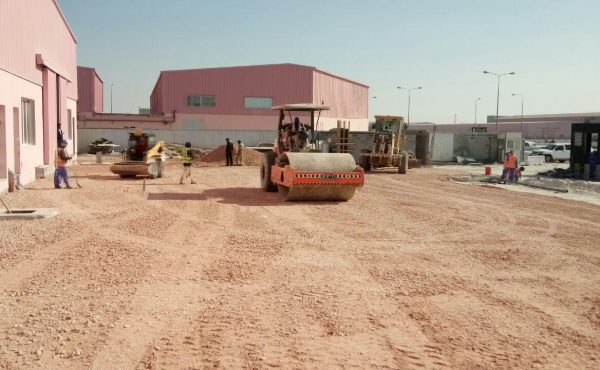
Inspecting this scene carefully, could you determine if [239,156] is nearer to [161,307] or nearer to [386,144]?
[386,144]

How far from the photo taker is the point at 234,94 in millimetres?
53719

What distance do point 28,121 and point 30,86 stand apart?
133cm

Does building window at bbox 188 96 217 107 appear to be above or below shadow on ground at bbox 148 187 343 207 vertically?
above

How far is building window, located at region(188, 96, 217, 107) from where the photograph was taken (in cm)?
5356

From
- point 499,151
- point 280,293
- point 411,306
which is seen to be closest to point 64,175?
point 280,293

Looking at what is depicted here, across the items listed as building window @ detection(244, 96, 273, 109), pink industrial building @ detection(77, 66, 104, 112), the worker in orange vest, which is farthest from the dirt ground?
pink industrial building @ detection(77, 66, 104, 112)

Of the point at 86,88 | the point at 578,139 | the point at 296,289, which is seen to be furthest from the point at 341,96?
the point at 296,289

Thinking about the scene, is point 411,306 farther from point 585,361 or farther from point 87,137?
point 87,137

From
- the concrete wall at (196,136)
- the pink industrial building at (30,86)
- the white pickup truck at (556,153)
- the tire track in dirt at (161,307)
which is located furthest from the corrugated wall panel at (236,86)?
the tire track in dirt at (161,307)

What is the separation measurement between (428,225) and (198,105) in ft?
143

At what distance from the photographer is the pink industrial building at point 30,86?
17.7m

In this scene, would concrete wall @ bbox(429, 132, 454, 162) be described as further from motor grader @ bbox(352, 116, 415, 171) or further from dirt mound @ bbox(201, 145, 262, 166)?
dirt mound @ bbox(201, 145, 262, 166)

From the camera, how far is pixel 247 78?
53.6 m

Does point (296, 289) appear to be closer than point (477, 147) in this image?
Yes
